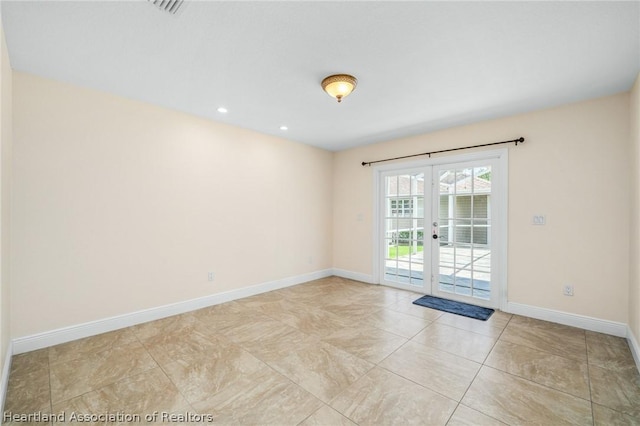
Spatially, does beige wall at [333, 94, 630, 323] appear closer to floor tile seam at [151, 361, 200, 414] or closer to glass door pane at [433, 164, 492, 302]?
glass door pane at [433, 164, 492, 302]

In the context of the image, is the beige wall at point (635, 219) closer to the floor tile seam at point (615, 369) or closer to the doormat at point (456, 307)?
the floor tile seam at point (615, 369)

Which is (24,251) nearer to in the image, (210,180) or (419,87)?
(210,180)

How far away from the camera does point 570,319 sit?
3201mm

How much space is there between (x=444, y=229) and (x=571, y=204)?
150cm

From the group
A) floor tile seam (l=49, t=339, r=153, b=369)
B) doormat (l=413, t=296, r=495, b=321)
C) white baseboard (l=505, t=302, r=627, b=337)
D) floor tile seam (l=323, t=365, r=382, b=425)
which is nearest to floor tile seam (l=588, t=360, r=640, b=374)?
white baseboard (l=505, t=302, r=627, b=337)

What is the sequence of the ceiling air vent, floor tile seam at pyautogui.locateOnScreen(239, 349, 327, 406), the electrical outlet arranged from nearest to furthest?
the ceiling air vent → floor tile seam at pyautogui.locateOnScreen(239, 349, 327, 406) → the electrical outlet

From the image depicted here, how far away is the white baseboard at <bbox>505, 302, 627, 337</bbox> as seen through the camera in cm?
295

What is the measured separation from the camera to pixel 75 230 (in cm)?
283

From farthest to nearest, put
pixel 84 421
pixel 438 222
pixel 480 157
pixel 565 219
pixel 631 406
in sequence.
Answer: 1. pixel 438 222
2. pixel 480 157
3. pixel 565 219
4. pixel 631 406
5. pixel 84 421

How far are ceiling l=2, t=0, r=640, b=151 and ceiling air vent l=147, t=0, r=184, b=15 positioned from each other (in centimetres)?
4

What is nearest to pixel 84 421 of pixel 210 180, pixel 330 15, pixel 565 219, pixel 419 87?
pixel 210 180

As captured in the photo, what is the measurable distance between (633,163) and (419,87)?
2228 mm

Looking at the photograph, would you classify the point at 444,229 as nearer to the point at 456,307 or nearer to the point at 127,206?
the point at 456,307

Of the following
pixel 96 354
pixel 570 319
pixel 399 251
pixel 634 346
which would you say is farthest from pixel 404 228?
pixel 96 354
